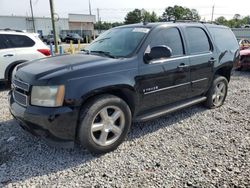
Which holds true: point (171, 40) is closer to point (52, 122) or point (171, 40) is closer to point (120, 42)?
Answer: point (120, 42)

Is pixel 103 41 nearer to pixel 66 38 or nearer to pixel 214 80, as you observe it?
pixel 214 80

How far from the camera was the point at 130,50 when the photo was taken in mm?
3615

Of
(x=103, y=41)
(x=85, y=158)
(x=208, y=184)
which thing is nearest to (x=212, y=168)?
(x=208, y=184)

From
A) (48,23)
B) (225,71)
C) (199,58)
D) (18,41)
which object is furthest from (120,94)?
(48,23)

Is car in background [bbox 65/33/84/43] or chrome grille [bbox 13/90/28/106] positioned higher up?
car in background [bbox 65/33/84/43]

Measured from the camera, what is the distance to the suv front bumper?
2.84 m

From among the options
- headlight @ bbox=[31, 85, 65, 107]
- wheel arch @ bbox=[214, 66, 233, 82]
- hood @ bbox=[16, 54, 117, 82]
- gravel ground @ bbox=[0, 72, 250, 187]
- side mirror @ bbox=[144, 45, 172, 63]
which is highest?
side mirror @ bbox=[144, 45, 172, 63]

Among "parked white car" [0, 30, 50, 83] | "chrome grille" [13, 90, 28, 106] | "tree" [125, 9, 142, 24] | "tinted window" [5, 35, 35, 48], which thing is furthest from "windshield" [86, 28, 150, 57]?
"tree" [125, 9, 142, 24]

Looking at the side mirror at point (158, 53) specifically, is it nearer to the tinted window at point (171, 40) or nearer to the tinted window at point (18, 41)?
the tinted window at point (171, 40)

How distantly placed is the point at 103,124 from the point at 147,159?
Answer: 77cm

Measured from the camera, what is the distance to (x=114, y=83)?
3189mm

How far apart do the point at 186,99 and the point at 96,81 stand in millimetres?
2086

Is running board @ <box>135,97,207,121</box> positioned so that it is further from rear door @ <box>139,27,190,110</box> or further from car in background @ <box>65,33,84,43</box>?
car in background @ <box>65,33,84,43</box>

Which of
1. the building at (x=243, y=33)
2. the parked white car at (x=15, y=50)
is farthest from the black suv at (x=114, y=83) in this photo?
the building at (x=243, y=33)
